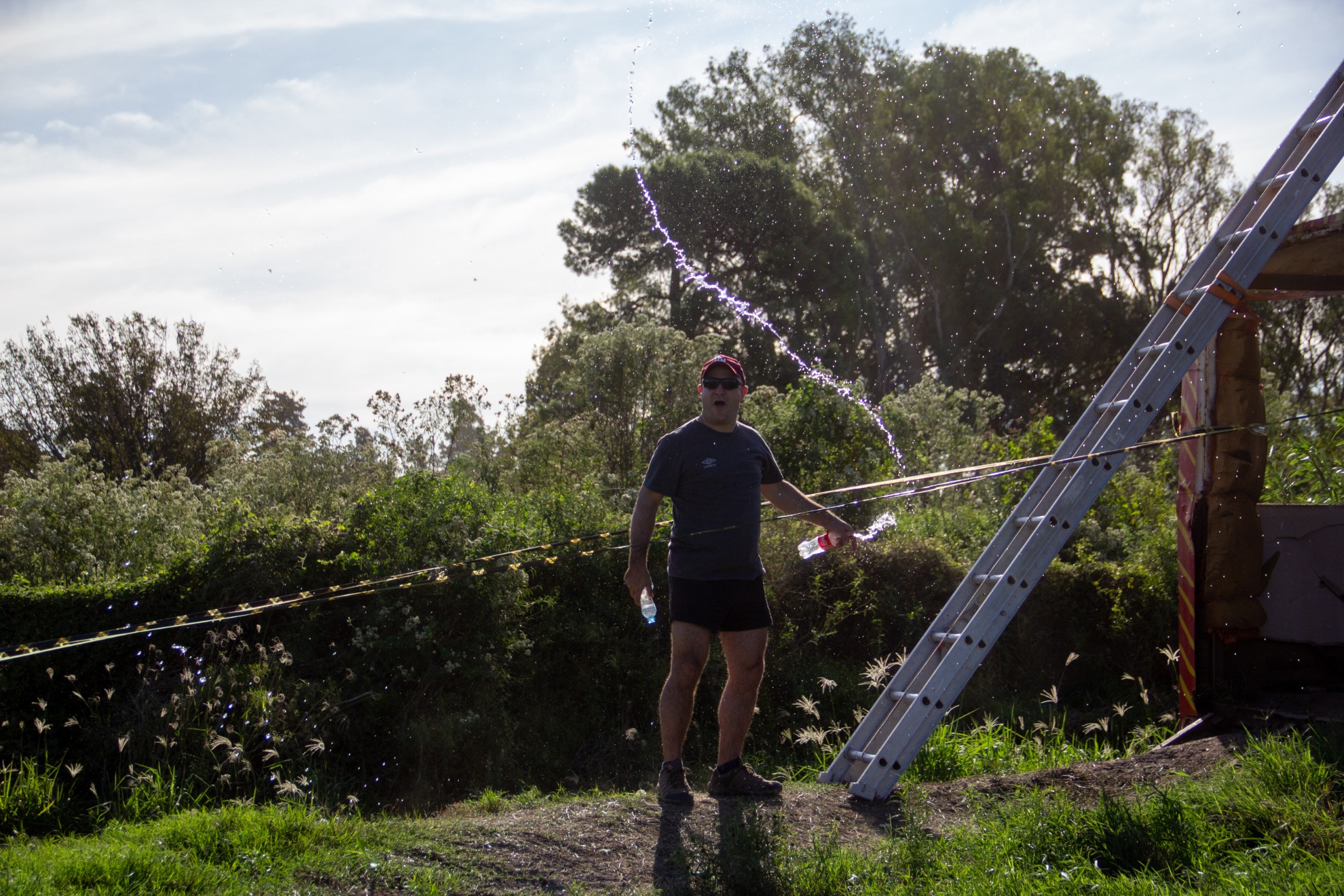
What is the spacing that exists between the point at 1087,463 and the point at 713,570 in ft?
6.70

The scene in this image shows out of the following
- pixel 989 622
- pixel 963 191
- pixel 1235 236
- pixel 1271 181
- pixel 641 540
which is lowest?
pixel 989 622

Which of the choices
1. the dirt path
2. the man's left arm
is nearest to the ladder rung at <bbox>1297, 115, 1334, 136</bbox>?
the dirt path

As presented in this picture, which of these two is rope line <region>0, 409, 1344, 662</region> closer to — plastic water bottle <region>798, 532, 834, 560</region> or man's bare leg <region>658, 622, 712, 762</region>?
plastic water bottle <region>798, 532, 834, 560</region>

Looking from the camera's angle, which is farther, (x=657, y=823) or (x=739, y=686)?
(x=739, y=686)

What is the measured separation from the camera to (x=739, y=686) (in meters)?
4.62

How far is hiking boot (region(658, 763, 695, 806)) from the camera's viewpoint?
4457mm

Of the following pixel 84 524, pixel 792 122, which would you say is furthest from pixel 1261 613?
pixel 792 122

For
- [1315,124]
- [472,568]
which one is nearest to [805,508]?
[472,568]

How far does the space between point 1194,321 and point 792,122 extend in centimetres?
2545

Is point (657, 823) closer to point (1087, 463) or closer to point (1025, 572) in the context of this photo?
point (1025, 572)

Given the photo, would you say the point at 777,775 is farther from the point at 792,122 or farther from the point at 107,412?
the point at 792,122

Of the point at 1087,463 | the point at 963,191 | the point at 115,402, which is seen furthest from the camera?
the point at 963,191

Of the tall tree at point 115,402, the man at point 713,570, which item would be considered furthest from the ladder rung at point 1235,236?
the tall tree at point 115,402

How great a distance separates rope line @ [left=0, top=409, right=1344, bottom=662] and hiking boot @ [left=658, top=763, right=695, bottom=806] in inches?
41.4
